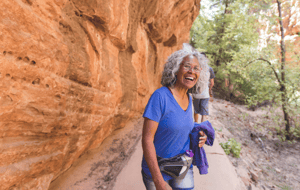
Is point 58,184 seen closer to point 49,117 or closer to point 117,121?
point 49,117

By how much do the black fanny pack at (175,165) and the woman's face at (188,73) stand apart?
670 mm

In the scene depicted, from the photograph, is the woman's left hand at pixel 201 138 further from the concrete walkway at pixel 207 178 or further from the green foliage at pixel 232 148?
the green foliage at pixel 232 148

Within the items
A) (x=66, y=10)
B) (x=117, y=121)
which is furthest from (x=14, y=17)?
(x=117, y=121)

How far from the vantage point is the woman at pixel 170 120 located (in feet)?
4.19

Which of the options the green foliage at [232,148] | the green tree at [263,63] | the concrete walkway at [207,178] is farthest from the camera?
the green tree at [263,63]

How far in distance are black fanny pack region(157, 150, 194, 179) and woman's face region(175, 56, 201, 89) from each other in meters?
0.67

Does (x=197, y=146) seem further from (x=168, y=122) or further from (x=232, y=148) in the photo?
(x=232, y=148)

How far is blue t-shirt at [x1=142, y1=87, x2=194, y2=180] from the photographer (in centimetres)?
130

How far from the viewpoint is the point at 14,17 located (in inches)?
60.6

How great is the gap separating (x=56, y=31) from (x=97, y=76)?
979 mm

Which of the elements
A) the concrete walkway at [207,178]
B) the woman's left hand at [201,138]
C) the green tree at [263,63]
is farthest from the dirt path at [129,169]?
the green tree at [263,63]

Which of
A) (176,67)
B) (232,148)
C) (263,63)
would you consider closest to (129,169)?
(176,67)

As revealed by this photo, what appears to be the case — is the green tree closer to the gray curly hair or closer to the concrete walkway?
the concrete walkway

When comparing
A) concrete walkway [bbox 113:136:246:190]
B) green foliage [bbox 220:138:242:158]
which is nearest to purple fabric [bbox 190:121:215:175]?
concrete walkway [bbox 113:136:246:190]
